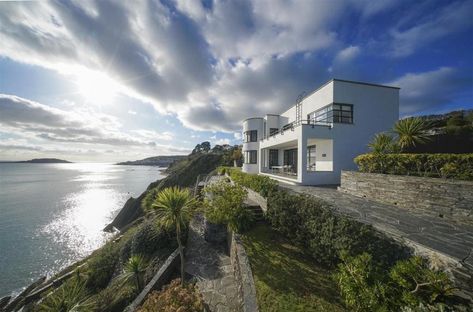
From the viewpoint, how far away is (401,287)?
143 inches

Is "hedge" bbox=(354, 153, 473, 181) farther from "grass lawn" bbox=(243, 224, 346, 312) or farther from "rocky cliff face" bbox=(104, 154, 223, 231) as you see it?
"rocky cliff face" bbox=(104, 154, 223, 231)

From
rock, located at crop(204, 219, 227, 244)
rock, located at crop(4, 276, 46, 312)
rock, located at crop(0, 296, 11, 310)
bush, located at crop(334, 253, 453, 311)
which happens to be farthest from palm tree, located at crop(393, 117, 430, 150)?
rock, located at crop(0, 296, 11, 310)

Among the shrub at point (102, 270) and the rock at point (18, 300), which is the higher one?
the shrub at point (102, 270)

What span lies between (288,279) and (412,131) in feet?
33.4

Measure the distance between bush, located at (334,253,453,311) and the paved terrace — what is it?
680 mm

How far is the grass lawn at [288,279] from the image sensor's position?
4570mm

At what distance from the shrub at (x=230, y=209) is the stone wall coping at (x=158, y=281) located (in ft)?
8.20

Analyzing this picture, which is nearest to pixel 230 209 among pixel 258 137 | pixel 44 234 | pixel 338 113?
pixel 338 113

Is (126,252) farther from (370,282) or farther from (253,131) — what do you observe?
(253,131)

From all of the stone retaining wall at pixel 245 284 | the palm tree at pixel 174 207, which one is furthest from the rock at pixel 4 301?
the stone retaining wall at pixel 245 284

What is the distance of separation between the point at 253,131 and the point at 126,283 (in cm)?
2002

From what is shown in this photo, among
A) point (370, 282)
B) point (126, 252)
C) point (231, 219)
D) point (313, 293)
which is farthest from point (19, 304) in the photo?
point (370, 282)

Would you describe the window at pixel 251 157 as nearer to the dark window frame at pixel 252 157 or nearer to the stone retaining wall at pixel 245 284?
the dark window frame at pixel 252 157

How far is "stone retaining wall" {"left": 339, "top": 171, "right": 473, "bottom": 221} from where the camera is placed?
6328mm
